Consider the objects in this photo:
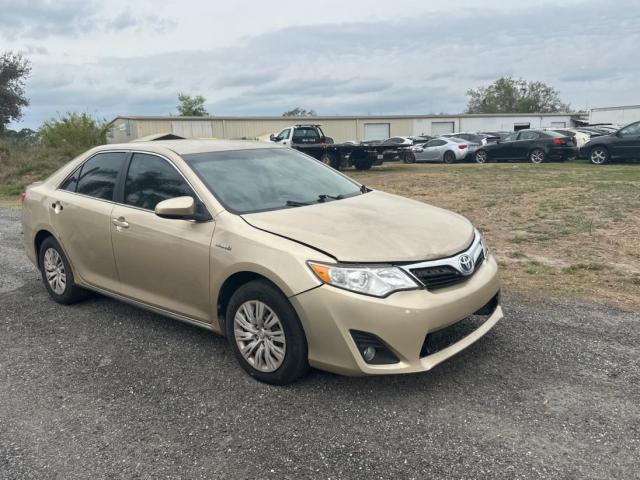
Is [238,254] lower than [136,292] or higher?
higher

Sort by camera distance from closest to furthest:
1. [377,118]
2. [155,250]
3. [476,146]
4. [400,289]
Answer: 1. [400,289]
2. [155,250]
3. [476,146]
4. [377,118]

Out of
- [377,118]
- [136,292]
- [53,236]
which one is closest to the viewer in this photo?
→ [136,292]

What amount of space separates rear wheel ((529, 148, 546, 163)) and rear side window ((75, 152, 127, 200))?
1916cm

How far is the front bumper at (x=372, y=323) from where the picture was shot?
3.10 meters

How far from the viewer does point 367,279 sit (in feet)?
10.3

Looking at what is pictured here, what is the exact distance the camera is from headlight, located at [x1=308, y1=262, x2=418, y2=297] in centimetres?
314

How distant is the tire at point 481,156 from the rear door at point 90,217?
2056cm

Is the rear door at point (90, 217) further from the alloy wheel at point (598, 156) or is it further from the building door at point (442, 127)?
the building door at point (442, 127)

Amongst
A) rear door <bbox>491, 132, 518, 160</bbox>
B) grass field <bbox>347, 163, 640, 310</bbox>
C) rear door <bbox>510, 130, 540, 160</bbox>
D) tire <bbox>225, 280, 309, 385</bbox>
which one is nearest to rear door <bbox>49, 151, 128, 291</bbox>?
tire <bbox>225, 280, 309, 385</bbox>

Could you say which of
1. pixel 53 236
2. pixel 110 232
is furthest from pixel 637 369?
pixel 53 236

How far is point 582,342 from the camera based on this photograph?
13.0 feet

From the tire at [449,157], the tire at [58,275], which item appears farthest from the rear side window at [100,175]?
the tire at [449,157]

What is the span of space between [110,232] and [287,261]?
1.94 metres

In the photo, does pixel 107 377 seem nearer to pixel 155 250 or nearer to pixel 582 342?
pixel 155 250
